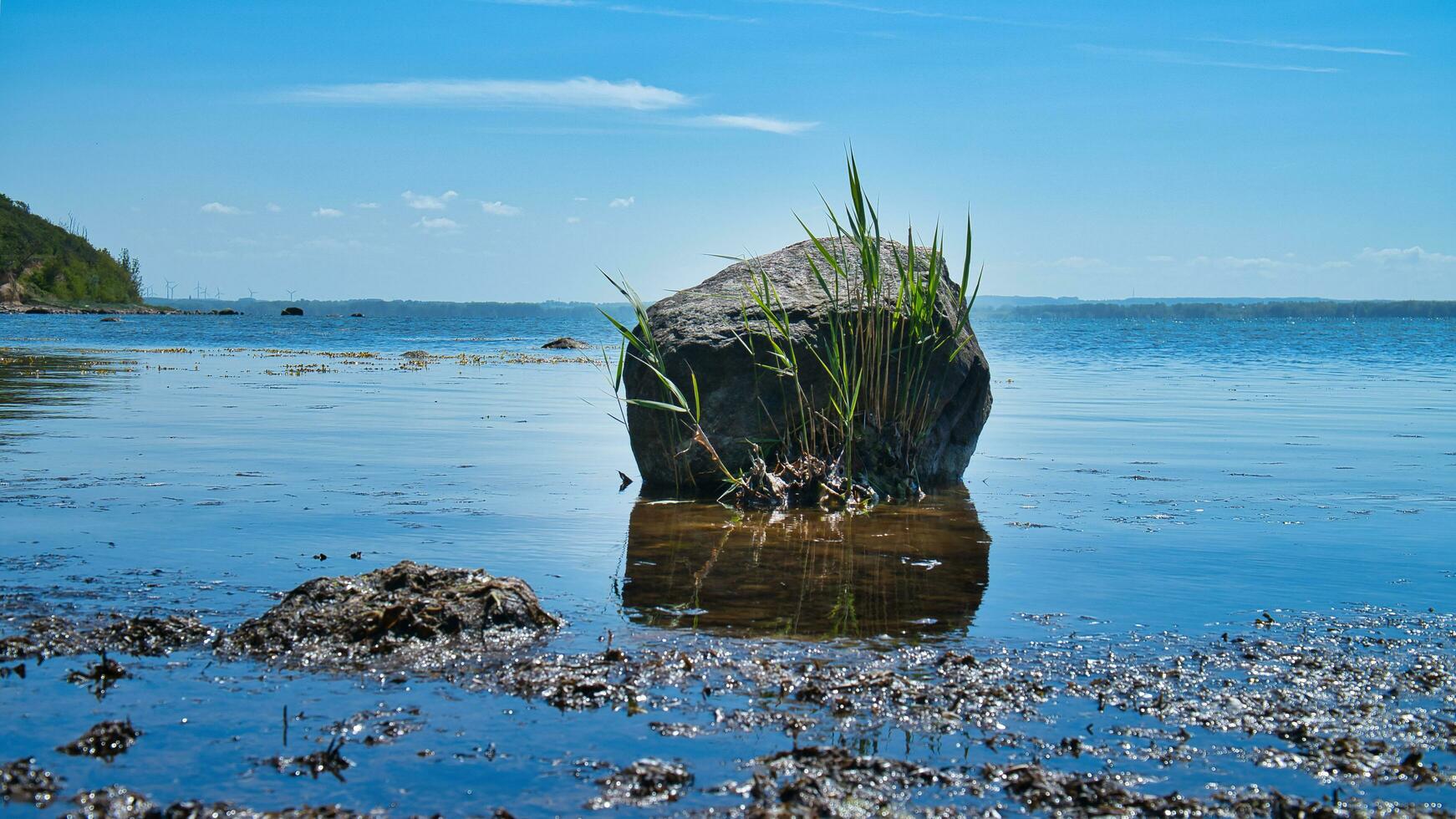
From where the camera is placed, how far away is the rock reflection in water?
5.98 metres

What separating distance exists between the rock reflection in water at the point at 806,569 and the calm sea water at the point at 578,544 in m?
0.03

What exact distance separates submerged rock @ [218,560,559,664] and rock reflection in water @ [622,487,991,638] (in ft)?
2.49

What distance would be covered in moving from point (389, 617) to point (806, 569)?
2.87 metres

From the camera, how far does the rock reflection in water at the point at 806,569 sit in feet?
19.6

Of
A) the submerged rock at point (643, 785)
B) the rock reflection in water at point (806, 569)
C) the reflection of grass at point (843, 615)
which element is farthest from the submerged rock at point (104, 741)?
the reflection of grass at point (843, 615)

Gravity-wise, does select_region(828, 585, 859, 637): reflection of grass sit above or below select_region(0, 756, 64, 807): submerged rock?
above

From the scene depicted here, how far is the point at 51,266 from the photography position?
9838 cm

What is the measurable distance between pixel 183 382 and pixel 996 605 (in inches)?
839

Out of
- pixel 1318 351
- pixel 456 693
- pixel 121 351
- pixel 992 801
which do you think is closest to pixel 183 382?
pixel 121 351

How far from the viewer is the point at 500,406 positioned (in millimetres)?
19266

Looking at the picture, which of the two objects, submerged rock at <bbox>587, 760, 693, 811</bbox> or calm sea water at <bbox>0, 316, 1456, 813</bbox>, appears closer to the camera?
submerged rock at <bbox>587, 760, 693, 811</bbox>

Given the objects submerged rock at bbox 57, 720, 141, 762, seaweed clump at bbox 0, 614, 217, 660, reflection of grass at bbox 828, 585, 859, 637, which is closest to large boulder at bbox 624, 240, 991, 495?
reflection of grass at bbox 828, 585, 859, 637

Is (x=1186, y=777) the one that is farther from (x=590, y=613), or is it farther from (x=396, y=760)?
(x=590, y=613)

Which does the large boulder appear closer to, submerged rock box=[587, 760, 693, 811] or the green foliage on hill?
submerged rock box=[587, 760, 693, 811]
